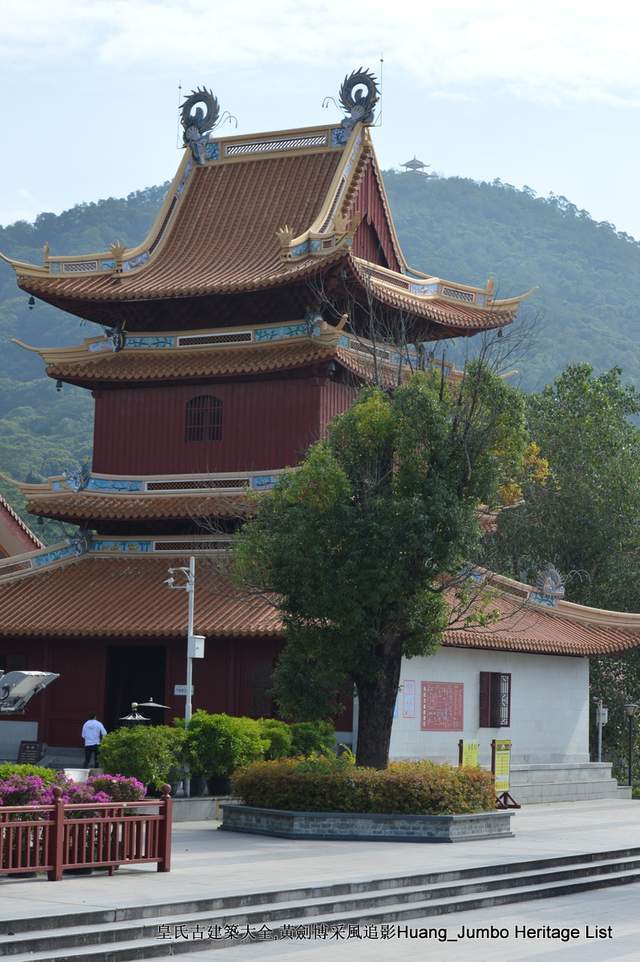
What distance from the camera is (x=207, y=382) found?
38281 mm

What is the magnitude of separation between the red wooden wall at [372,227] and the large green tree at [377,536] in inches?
535

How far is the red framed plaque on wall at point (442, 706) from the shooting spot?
35.9m

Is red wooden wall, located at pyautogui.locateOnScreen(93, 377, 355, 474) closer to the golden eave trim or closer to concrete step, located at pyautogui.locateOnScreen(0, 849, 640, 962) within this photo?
the golden eave trim

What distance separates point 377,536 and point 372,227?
55.6 ft

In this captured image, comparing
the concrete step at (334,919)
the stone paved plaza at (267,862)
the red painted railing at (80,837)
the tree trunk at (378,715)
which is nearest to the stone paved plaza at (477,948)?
the concrete step at (334,919)

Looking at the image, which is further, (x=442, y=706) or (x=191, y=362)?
(x=191, y=362)

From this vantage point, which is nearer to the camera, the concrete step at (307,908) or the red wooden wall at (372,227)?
the concrete step at (307,908)

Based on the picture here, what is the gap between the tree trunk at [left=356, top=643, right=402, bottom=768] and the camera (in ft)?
88.1

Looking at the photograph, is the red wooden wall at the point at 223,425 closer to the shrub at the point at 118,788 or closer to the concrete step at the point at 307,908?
the concrete step at the point at 307,908

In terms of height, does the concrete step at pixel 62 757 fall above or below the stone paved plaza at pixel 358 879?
above

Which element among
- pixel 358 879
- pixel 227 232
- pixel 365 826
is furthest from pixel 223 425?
pixel 358 879

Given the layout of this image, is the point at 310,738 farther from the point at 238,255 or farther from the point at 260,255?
the point at 238,255

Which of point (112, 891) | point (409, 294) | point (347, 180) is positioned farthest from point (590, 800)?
point (112, 891)

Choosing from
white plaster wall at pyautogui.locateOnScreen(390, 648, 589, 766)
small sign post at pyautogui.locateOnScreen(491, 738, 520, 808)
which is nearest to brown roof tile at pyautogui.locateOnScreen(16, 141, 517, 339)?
white plaster wall at pyautogui.locateOnScreen(390, 648, 589, 766)
